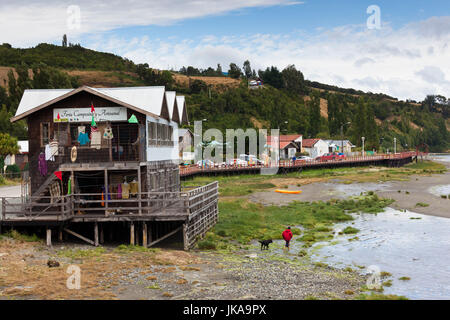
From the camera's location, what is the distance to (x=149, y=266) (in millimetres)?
20875

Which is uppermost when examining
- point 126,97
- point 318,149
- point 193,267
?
point 126,97

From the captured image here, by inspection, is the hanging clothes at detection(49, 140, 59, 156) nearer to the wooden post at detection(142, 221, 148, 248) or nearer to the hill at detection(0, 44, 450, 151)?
the wooden post at detection(142, 221, 148, 248)

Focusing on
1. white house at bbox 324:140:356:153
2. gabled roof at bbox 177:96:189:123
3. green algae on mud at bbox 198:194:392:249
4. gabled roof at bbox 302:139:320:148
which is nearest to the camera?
green algae on mud at bbox 198:194:392:249

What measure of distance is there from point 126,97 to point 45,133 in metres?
4.89

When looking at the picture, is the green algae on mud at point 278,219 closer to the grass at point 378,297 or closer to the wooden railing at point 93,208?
the wooden railing at point 93,208

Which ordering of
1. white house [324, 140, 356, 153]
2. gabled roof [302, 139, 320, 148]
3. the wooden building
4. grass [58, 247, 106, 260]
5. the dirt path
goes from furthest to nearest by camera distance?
white house [324, 140, 356, 153] < gabled roof [302, 139, 320, 148] < the wooden building < grass [58, 247, 106, 260] < the dirt path

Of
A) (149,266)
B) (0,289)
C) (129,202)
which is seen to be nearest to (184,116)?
(129,202)

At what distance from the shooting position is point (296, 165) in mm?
83000

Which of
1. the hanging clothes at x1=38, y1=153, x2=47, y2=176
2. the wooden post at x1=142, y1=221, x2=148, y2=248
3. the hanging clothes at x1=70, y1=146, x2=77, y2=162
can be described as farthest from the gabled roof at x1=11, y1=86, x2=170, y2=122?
the wooden post at x1=142, y1=221, x2=148, y2=248

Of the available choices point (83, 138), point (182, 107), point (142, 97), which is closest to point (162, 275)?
point (83, 138)

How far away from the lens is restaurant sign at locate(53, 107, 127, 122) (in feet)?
87.6

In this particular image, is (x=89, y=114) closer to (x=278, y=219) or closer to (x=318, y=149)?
(x=278, y=219)

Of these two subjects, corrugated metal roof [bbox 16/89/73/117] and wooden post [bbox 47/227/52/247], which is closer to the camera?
wooden post [bbox 47/227/52/247]
